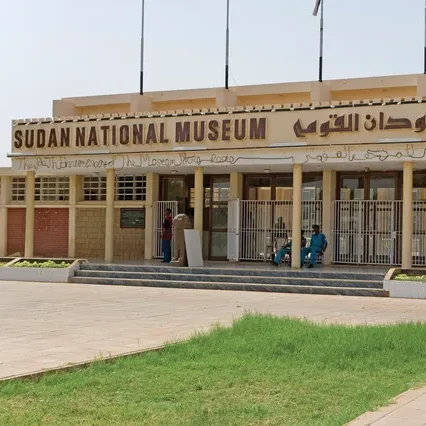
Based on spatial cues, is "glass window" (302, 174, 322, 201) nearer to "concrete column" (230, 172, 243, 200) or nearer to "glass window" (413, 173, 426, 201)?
"concrete column" (230, 172, 243, 200)

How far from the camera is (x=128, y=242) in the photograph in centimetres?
2570

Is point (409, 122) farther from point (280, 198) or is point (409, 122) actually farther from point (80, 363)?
point (80, 363)

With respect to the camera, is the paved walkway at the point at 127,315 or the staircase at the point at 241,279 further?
the staircase at the point at 241,279

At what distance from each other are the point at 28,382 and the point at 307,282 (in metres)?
12.5

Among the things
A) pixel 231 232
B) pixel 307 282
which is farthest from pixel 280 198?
pixel 307 282

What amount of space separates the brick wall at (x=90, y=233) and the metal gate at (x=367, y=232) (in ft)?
25.5

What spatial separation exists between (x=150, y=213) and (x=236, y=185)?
295 centimetres

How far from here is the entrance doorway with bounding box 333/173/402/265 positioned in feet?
73.0

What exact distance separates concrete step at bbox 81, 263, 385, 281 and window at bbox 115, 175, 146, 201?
12.8 feet

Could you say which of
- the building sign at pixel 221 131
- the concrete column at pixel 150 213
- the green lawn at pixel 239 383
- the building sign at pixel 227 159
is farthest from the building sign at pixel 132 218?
the green lawn at pixel 239 383

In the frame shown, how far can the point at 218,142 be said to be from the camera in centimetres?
2184

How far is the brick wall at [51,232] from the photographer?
26.8m

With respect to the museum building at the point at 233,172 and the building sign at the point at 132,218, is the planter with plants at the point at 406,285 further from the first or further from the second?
the building sign at the point at 132,218

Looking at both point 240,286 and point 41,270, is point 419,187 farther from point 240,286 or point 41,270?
point 41,270
